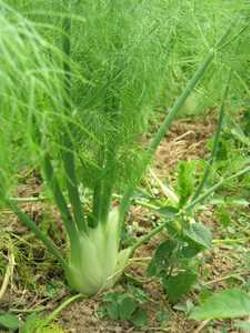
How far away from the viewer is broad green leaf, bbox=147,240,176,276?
58.7 inches

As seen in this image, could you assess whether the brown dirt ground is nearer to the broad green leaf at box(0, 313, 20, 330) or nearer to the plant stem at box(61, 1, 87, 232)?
the broad green leaf at box(0, 313, 20, 330)

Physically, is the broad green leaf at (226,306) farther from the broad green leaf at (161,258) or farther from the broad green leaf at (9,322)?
the broad green leaf at (9,322)

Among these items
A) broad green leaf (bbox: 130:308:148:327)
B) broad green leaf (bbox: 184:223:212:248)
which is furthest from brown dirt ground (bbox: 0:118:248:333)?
broad green leaf (bbox: 184:223:212:248)

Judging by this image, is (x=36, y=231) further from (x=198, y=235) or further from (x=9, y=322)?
(x=198, y=235)

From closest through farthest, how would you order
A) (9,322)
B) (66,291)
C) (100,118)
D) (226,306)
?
(226,306) < (100,118) < (9,322) < (66,291)

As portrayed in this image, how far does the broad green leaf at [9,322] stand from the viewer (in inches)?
55.6

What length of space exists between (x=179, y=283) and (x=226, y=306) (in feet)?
0.92

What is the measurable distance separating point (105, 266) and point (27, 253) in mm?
216

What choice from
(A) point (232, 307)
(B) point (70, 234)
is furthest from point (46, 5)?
(A) point (232, 307)

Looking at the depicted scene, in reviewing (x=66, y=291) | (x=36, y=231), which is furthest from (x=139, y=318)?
(x=36, y=231)

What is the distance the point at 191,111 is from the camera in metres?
2.38

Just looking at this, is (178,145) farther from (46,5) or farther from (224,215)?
(46,5)

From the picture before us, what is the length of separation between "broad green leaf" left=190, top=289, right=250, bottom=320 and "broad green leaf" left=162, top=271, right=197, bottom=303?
257 millimetres

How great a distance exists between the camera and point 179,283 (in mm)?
1482
